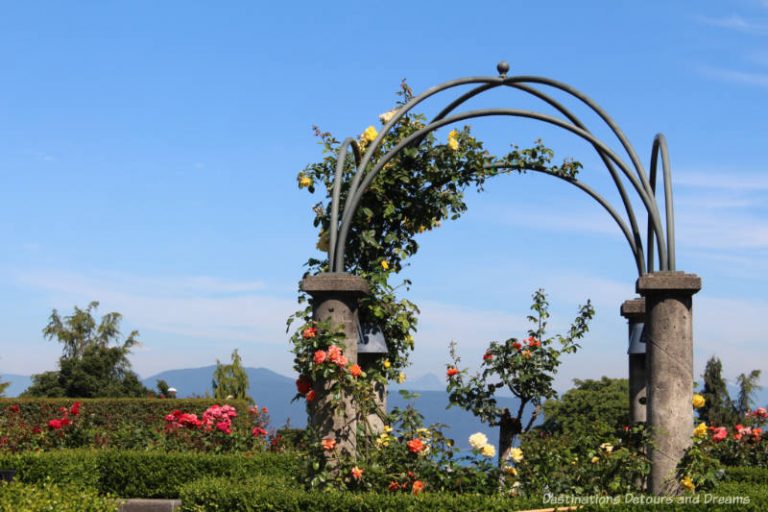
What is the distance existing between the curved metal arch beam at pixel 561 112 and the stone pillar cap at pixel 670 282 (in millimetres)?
1405

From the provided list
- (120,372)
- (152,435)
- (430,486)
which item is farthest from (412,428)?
(120,372)

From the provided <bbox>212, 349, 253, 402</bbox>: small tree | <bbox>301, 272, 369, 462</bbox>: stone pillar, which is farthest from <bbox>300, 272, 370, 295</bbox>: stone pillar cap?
<bbox>212, 349, 253, 402</bbox>: small tree

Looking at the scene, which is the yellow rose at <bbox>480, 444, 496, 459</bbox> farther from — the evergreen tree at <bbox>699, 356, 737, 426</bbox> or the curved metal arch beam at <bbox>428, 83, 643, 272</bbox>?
the evergreen tree at <bbox>699, 356, 737, 426</bbox>

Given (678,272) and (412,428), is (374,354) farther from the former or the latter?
(678,272)

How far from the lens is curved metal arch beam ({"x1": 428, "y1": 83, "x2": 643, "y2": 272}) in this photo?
27.1 ft

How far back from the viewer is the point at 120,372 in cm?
3962

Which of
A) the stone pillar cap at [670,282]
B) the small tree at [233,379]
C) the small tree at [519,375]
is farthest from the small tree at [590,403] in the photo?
the stone pillar cap at [670,282]

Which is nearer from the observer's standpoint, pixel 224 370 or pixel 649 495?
pixel 649 495

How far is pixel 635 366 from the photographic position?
918cm

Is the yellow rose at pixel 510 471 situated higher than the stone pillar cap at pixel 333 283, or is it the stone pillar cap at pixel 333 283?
the stone pillar cap at pixel 333 283

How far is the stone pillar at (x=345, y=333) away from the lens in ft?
23.9

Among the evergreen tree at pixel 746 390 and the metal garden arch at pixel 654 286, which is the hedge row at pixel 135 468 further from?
the evergreen tree at pixel 746 390

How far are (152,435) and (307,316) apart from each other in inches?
270

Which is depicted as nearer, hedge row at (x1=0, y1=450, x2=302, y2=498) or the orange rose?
the orange rose
